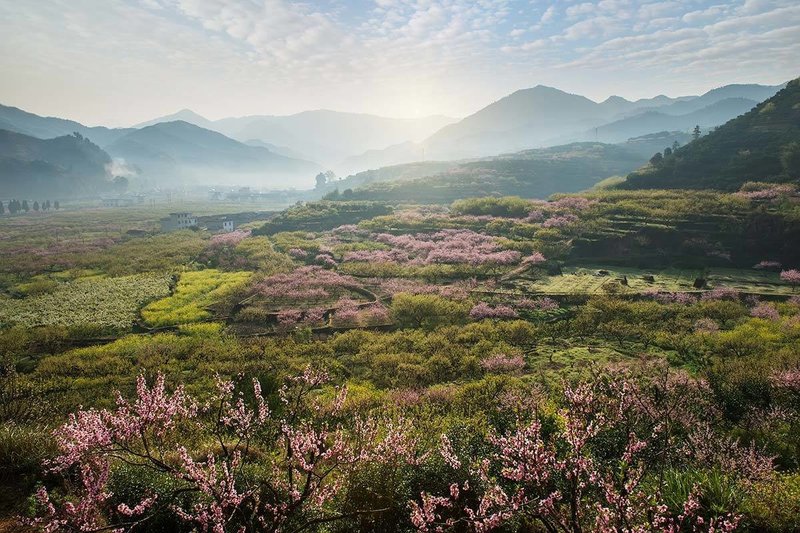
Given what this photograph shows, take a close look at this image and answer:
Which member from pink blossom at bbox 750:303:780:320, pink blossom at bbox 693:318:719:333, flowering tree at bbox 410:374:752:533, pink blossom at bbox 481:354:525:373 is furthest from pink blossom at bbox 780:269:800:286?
pink blossom at bbox 481:354:525:373

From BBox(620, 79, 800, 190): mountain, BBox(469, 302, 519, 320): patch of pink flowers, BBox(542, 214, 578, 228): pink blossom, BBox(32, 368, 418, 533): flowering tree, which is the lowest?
BBox(469, 302, 519, 320): patch of pink flowers

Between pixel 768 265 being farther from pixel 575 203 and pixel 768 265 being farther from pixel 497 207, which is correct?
pixel 497 207

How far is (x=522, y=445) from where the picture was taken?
8.51 meters

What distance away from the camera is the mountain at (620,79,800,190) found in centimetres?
6041

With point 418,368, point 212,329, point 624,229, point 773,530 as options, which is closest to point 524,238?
point 624,229

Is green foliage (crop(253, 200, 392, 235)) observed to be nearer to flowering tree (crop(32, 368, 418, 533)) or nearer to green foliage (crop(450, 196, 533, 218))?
green foliage (crop(450, 196, 533, 218))

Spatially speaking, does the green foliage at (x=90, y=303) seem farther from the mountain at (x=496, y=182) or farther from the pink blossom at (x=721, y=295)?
the mountain at (x=496, y=182)

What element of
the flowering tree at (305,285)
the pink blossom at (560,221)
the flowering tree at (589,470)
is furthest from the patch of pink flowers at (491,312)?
the pink blossom at (560,221)

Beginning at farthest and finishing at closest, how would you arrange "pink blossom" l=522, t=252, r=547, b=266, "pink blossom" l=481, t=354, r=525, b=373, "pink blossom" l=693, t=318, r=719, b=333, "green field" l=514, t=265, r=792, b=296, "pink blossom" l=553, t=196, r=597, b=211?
"pink blossom" l=553, t=196, r=597, b=211 < "pink blossom" l=522, t=252, r=547, b=266 < "green field" l=514, t=265, r=792, b=296 < "pink blossom" l=693, t=318, r=719, b=333 < "pink blossom" l=481, t=354, r=525, b=373

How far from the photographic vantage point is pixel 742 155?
65.8 meters

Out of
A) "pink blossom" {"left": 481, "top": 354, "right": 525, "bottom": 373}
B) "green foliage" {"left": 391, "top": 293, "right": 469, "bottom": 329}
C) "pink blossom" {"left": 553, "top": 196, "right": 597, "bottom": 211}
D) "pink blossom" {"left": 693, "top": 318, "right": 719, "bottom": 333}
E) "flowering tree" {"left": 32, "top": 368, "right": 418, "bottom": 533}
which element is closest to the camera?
"flowering tree" {"left": 32, "top": 368, "right": 418, "bottom": 533}

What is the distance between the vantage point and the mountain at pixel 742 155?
198 feet

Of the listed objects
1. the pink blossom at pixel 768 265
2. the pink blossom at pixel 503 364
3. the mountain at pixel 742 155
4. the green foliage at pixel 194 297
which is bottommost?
the pink blossom at pixel 503 364

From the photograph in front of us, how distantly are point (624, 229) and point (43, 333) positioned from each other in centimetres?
5849
